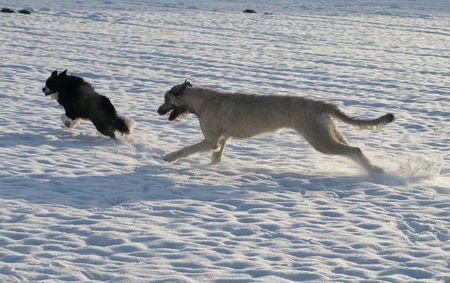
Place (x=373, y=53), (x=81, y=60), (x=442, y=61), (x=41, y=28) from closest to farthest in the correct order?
(x=81, y=60) < (x=442, y=61) < (x=373, y=53) < (x=41, y=28)

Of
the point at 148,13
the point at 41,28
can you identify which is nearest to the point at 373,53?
the point at 41,28

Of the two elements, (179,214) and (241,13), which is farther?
(241,13)

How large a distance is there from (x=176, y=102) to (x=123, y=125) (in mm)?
1164

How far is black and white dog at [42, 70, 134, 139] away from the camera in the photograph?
1123 cm

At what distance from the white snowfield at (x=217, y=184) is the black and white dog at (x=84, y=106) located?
213 millimetres

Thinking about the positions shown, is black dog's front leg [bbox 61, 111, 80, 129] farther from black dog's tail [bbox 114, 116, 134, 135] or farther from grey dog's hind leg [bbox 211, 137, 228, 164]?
grey dog's hind leg [bbox 211, 137, 228, 164]

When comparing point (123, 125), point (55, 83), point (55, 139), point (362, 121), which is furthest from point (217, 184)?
point (55, 83)

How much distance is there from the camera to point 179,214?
7613 mm

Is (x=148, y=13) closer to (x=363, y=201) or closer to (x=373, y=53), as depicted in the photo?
(x=373, y=53)

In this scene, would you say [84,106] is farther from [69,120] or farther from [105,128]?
[105,128]

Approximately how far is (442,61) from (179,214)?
17.0 meters

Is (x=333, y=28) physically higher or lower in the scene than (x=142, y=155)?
higher

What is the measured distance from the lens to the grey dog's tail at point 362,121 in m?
9.47

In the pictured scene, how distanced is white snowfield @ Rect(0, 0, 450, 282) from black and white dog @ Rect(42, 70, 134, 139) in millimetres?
213
